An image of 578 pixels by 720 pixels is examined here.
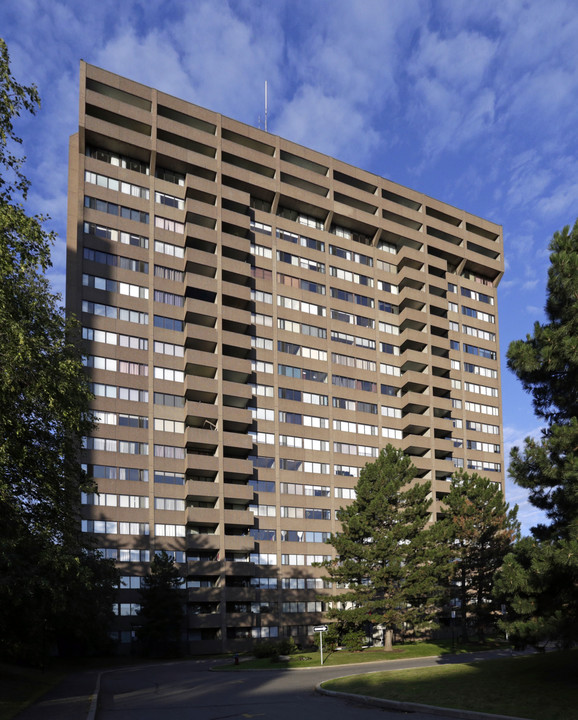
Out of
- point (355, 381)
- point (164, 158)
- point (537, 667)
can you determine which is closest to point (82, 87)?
point (164, 158)

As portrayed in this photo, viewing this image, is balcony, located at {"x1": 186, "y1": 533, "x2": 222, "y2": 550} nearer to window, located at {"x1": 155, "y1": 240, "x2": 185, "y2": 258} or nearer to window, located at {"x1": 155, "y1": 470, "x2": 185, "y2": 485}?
window, located at {"x1": 155, "y1": 470, "x2": 185, "y2": 485}

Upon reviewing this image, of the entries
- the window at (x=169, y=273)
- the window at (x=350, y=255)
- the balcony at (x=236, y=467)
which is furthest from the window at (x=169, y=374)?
the window at (x=350, y=255)

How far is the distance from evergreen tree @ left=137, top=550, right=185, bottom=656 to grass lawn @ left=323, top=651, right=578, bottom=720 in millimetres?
33786

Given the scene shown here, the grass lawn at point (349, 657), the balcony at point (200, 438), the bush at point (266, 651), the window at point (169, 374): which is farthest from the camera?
the window at point (169, 374)

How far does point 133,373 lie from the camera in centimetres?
7206

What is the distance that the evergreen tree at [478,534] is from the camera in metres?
61.4

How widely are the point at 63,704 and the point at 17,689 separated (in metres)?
4.96

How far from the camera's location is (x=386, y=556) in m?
53.7

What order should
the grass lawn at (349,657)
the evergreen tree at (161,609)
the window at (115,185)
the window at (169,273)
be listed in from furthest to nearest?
the window at (169,273), the window at (115,185), the evergreen tree at (161,609), the grass lawn at (349,657)

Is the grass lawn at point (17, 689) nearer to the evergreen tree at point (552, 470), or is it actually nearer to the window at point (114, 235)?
the evergreen tree at point (552, 470)

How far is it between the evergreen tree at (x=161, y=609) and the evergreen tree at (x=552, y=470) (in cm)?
4469

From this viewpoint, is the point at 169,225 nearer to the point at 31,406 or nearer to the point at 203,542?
the point at 203,542

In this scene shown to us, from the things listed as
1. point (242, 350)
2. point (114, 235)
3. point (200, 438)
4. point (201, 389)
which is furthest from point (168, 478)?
point (114, 235)

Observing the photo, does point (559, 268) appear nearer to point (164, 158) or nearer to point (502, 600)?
point (502, 600)
